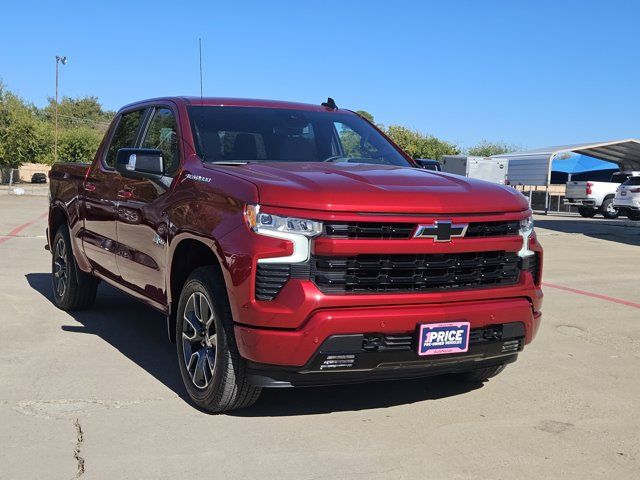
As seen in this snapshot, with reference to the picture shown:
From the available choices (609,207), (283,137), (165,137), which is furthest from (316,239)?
(609,207)

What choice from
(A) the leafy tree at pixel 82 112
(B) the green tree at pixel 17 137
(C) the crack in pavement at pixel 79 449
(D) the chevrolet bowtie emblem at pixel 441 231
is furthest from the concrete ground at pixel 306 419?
(A) the leafy tree at pixel 82 112

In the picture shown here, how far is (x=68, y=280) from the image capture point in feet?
23.1

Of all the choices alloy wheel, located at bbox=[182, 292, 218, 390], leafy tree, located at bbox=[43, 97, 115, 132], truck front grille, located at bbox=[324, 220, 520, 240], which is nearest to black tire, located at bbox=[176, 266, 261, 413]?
alloy wheel, located at bbox=[182, 292, 218, 390]

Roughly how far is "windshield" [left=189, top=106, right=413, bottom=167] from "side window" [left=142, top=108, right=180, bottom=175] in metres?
0.19

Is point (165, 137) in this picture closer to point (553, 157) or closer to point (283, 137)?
point (283, 137)

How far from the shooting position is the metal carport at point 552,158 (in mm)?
38341

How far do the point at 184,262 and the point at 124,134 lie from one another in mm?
2135

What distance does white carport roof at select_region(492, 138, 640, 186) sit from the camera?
38.3 meters

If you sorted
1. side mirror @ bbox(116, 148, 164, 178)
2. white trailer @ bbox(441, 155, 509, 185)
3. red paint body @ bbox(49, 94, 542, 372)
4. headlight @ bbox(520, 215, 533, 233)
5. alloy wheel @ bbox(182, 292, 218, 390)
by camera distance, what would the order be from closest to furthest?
red paint body @ bbox(49, 94, 542, 372) → alloy wheel @ bbox(182, 292, 218, 390) → headlight @ bbox(520, 215, 533, 233) → side mirror @ bbox(116, 148, 164, 178) → white trailer @ bbox(441, 155, 509, 185)

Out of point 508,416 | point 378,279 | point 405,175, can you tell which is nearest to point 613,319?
point 508,416

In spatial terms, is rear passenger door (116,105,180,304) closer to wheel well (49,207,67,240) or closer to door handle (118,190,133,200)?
door handle (118,190,133,200)

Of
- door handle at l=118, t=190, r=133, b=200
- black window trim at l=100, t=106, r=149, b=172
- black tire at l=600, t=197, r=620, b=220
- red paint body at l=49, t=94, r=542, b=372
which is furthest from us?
black tire at l=600, t=197, r=620, b=220

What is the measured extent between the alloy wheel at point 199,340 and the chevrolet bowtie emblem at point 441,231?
1.28 metres

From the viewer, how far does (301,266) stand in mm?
3770
